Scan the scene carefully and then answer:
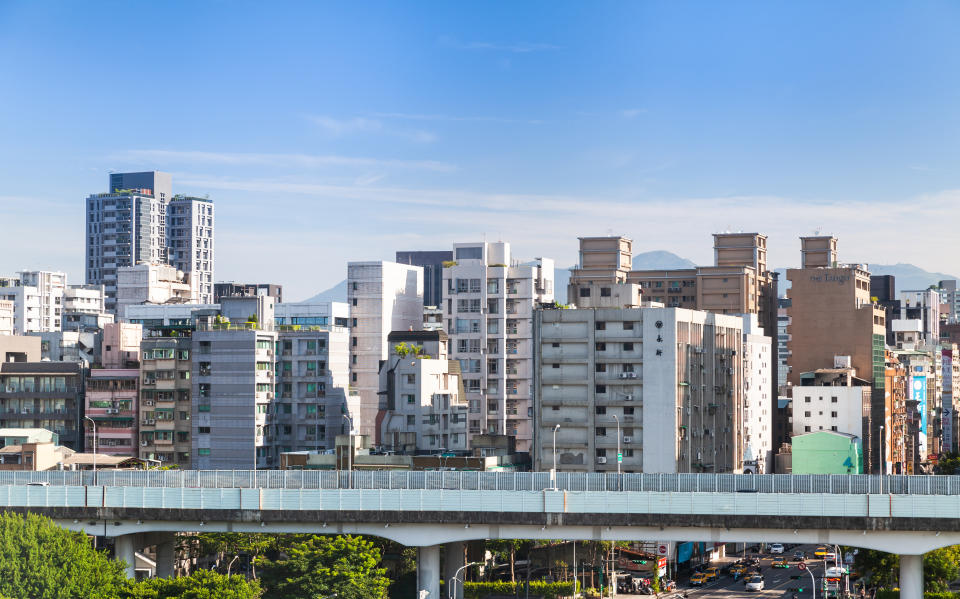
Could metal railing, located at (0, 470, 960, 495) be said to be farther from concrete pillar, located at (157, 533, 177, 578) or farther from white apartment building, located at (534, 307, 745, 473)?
white apartment building, located at (534, 307, 745, 473)

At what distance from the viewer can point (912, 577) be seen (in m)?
76.9

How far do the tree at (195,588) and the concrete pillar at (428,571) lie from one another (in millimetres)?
10396

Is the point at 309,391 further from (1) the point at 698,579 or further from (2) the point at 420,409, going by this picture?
(1) the point at 698,579

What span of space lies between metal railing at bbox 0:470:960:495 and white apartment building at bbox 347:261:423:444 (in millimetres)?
79960

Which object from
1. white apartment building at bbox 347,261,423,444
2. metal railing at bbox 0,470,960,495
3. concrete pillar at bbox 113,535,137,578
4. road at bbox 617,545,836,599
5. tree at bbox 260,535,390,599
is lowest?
road at bbox 617,545,836,599

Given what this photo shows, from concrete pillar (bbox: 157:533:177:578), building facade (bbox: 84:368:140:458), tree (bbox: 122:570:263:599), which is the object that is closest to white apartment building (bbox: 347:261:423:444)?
building facade (bbox: 84:368:140:458)

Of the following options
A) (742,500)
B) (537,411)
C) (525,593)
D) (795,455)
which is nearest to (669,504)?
(742,500)

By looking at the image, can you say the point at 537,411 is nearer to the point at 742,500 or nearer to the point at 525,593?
the point at 525,593

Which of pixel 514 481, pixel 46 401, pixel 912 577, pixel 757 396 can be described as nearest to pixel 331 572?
pixel 514 481

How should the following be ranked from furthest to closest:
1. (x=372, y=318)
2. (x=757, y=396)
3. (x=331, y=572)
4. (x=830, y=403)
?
1. (x=830, y=403)
2. (x=757, y=396)
3. (x=372, y=318)
4. (x=331, y=572)

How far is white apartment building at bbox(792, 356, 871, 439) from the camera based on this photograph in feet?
598

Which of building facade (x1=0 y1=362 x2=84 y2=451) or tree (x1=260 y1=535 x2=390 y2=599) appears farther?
building facade (x1=0 y1=362 x2=84 y2=451)

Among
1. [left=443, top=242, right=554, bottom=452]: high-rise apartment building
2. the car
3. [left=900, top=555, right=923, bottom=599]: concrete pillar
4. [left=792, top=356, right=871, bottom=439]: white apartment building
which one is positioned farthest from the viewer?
[left=792, top=356, right=871, bottom=439]: white apartment building

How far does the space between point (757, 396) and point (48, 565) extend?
12176cm
